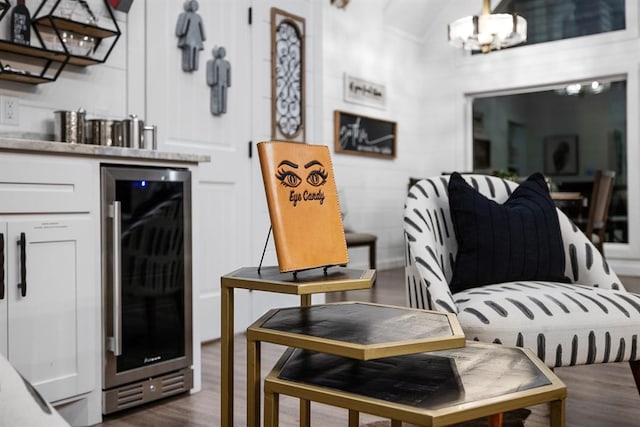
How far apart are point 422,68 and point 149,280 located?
5.63 metres

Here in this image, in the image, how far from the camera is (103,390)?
7.10 feet

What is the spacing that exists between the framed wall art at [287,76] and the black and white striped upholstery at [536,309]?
1.87 meters

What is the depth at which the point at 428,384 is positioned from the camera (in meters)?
1.12

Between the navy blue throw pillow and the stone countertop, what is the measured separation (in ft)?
3.61

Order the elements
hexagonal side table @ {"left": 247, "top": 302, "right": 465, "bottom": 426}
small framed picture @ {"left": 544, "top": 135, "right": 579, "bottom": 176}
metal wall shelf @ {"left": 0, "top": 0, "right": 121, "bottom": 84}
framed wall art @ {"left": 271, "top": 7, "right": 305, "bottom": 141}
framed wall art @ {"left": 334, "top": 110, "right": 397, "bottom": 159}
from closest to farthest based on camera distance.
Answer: hexagonal side table @ {"left": 247, "top": 302, "right": 465, "bottom": 426} → metal wall shelf @ {"left": 0, "top": 0, "right": 121, "bottom": 84} → framed wall art @ {"left": 271, "top": 7, "right": 305, "bottom": 141} → framed wall art @ {"left": 334, "top": 110, "right": 397, "bottom": 159} → small framed picture @ {"left": 544, "top": 135, "right": 579, "bottom": 176}

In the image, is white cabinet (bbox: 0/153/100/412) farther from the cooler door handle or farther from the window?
the window

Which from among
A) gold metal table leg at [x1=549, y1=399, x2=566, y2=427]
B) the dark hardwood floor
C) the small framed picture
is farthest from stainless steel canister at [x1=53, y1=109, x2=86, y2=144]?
the small framed picture

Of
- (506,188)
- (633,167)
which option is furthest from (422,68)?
(506,188)

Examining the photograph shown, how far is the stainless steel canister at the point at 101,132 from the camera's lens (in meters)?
2.53

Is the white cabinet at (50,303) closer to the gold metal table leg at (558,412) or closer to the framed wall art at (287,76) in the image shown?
the gold metal table leg at (558,412)

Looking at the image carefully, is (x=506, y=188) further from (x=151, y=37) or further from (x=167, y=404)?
(x=151, y=37)

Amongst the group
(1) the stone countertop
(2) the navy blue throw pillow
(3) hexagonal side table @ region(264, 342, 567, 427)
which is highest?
(1) the stone countertop

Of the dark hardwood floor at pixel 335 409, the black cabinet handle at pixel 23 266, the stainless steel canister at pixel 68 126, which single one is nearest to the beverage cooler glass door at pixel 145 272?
the dark hardwood floor at pixel 335 409

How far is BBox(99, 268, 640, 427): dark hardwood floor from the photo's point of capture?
210 centimetres
